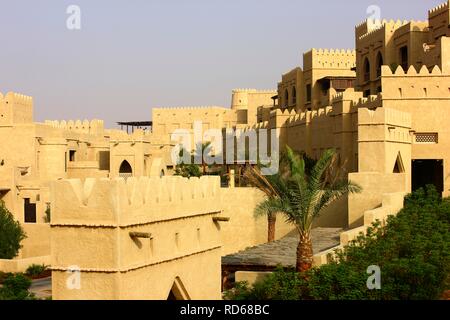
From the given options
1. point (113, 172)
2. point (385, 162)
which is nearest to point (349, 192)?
point (385, 162)

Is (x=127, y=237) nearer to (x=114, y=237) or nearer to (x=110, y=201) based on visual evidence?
(x=114, y=237)

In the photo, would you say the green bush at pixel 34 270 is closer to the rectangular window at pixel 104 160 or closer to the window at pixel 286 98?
the rectangular window at pixel 104 160

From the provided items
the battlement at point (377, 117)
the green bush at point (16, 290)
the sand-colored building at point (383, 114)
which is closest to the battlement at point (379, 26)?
the sand-colored building at point (383, 114)

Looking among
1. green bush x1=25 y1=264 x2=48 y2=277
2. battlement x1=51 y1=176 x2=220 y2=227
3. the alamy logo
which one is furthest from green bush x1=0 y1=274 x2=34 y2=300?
the alamy logo

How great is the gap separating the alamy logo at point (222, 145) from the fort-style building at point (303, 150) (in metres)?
0.90

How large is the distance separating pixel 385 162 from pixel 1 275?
13186 mm

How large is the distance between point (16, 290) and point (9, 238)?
1344cm

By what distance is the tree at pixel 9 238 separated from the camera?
99.3 feet

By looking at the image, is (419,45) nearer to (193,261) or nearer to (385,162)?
(385,162)

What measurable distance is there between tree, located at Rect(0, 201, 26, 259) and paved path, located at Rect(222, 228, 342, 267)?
35.3 ft

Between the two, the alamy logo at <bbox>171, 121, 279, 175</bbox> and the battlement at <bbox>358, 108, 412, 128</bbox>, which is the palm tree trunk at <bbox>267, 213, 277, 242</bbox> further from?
the alamy logo at <bbox>171, 121, 279, 175</bbox>

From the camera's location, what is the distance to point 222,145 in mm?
58031

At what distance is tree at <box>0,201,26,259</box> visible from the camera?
99.3ft

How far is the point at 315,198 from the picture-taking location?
21312 millimetres
